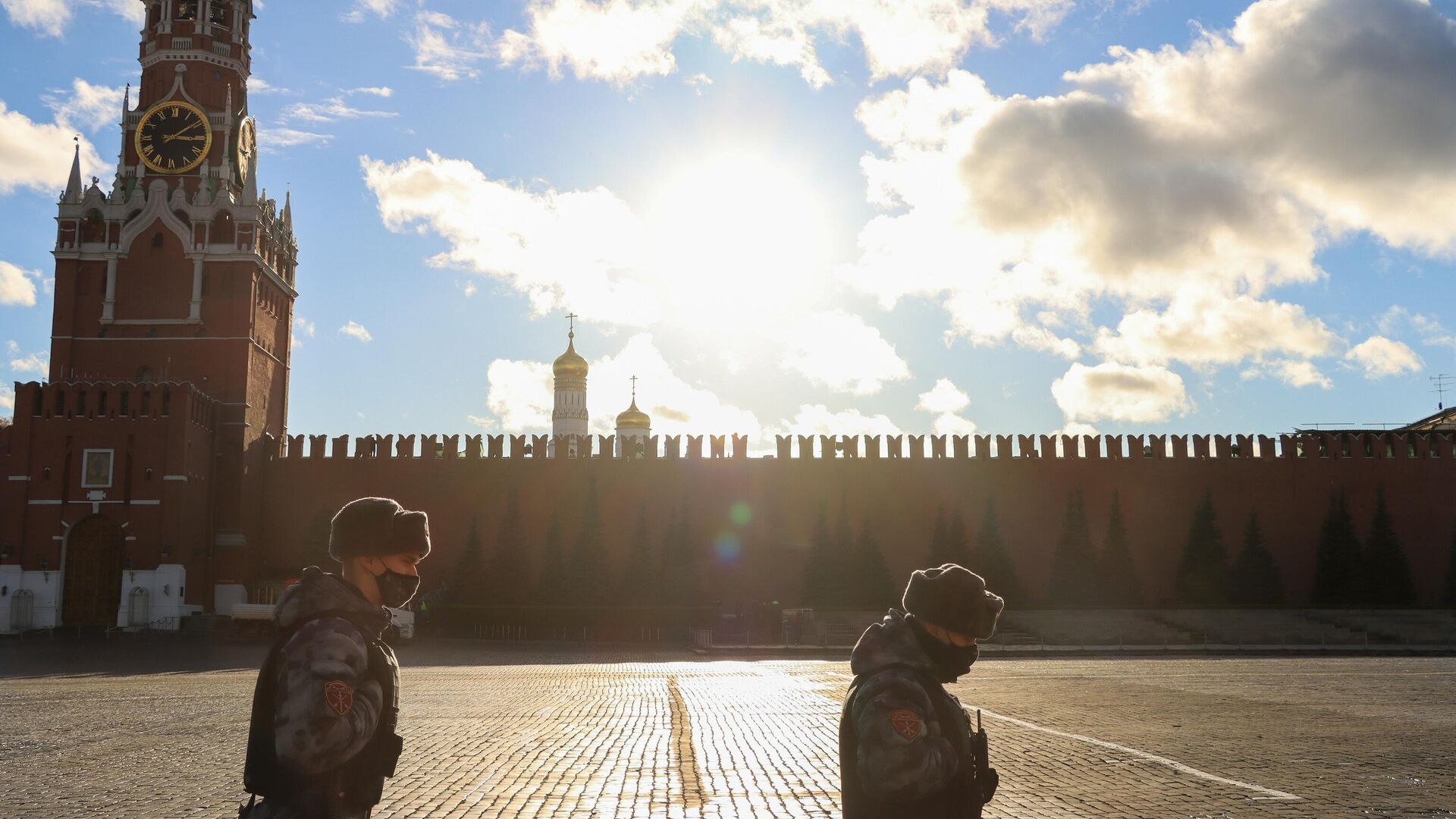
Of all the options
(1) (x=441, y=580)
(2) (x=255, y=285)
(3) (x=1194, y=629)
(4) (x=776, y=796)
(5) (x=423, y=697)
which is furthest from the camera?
(2) (x=255, y=285)

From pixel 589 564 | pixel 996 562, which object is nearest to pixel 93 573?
pixel 589 564

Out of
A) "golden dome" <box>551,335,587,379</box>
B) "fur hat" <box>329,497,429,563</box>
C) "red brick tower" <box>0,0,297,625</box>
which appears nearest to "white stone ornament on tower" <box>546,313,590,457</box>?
"golden dome" <box>551,335,587,379</box>

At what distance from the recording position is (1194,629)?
1131 inches

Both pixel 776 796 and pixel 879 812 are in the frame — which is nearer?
pixel 879 812

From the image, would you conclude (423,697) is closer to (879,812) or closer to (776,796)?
(776,796)

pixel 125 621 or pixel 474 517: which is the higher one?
pixel 474 517

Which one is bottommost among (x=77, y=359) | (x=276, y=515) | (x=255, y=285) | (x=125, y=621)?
(x=125, y=621)

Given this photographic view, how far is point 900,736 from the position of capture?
8.57ft

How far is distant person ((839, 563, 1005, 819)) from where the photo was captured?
103 inches

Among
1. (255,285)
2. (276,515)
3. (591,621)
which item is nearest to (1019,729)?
(591,621)

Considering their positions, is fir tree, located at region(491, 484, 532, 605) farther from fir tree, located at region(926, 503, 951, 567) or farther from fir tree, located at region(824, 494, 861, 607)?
fir tree, located at region(926, 503, 951, 567)

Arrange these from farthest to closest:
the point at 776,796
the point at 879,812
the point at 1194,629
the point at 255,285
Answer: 1. the point at 255,285
2. the point at 1194,629
3. the point at 776,796
4. the point at 879,812

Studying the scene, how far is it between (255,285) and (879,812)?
35.6 m

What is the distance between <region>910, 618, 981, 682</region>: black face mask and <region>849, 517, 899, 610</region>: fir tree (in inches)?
1121
